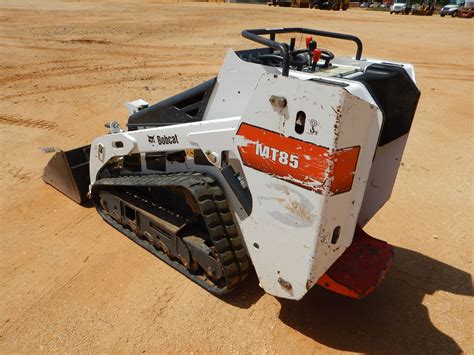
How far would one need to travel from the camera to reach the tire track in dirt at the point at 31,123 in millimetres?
6859

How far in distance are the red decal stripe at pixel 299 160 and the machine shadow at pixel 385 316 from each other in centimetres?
127

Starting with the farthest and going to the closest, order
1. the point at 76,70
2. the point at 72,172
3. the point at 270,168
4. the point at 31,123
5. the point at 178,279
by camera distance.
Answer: the point at 76,70, the point at 31,123, the point at 72,172, the point at 178,279, the point at 270,168

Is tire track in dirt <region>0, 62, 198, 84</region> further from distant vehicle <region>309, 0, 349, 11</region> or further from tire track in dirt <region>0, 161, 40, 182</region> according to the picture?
distant vehicle <region>309, 0, 349, 11</region>

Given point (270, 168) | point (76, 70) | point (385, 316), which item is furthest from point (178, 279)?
point (76, 70)

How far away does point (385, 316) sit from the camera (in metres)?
3.16

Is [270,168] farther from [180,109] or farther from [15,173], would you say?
[15,173]

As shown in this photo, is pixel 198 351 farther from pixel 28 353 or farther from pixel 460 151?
pixel 460 151

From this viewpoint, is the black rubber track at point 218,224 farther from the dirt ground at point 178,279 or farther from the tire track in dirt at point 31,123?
the tire track in dirt at point 31,123

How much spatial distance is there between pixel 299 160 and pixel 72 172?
10.4ft

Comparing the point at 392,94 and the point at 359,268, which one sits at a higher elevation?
the point at 392,94

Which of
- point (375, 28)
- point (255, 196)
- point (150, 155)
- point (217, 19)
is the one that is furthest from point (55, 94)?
point (375, 28)

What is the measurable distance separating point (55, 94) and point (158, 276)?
262 inches

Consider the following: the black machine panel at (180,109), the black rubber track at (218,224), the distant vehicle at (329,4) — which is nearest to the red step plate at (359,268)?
the black rubber track at (218,224)

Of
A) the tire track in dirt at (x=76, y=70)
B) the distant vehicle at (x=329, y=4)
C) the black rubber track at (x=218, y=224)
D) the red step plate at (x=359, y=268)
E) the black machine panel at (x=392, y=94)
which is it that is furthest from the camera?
the distant vehicle at (x=329, y=4)
